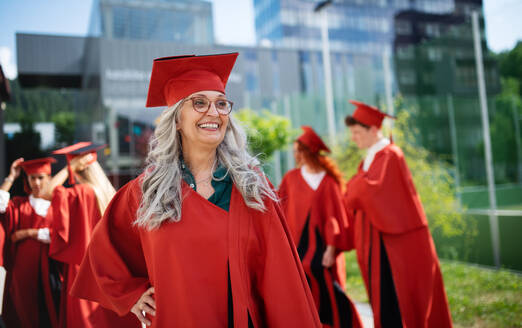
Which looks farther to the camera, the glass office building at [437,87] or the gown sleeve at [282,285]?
the glass office building at [437,87]

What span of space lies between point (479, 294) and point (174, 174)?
4.97m

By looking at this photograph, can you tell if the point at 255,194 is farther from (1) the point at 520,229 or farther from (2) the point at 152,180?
(1) the point at 520,229

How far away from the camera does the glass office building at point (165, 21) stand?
15.2 meters

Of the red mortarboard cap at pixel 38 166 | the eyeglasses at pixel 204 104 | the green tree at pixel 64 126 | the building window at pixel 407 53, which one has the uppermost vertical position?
the building window at pixel 407 53

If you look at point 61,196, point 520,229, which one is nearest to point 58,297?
point 61,196

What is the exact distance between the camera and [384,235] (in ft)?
12.6

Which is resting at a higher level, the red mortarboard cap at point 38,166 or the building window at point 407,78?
the building window at point 407,78

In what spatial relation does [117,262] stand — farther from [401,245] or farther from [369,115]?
[369,115]

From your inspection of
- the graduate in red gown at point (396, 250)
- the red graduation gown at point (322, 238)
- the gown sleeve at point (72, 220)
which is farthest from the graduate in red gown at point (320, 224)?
Result: the gown sleeve at point (72, 220)

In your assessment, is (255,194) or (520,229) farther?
(520,229)

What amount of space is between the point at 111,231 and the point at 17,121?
3.66 m

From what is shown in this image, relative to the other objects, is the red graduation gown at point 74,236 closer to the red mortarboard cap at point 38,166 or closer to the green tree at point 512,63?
the red mortarboard cap at point 38,166

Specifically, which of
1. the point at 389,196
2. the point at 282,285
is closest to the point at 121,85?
the point at 389,196

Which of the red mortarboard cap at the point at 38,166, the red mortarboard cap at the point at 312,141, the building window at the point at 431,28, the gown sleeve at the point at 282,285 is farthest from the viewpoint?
the building window at the point at 431,28
